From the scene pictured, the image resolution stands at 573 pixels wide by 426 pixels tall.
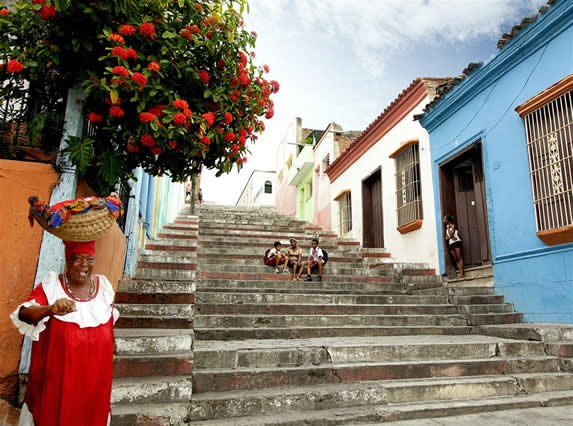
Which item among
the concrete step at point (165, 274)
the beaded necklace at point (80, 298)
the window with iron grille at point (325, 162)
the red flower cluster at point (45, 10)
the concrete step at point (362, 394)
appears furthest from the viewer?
the window with iron grille at point (325, 162)

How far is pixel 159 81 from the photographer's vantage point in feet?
9.32

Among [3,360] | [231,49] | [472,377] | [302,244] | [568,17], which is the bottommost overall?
[472,377]

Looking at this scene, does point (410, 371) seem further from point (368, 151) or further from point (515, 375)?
point (368, 151)

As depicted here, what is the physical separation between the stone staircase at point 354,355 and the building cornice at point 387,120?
4.13m

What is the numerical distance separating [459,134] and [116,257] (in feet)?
20.1

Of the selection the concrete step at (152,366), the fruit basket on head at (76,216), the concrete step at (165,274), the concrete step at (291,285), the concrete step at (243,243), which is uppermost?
the concrete step at (243,243)

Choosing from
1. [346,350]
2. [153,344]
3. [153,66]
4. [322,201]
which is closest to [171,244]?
[153,344]

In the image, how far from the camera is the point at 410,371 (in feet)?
12.5

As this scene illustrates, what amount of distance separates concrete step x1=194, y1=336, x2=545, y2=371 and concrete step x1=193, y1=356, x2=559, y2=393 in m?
0.11

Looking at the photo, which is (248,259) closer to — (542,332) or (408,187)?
(408,187)

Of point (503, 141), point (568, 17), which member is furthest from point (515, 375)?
point (568, 17)

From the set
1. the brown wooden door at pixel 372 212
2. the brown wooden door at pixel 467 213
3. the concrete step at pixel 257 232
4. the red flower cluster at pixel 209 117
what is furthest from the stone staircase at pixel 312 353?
the brown wooden door at pixel 372 212

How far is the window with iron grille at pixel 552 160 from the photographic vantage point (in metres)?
4.98

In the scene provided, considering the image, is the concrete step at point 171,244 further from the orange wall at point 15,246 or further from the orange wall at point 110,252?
the orange wall at point 15,246
